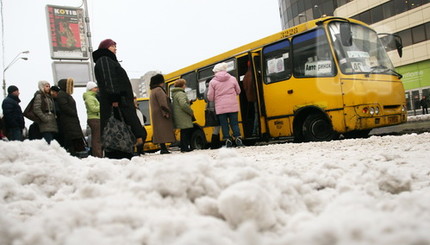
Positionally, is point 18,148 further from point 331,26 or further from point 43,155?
point 331,26

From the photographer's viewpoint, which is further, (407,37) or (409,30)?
(407,37)

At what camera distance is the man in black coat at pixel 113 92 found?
15.1 ft

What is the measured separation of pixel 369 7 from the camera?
30797 mm

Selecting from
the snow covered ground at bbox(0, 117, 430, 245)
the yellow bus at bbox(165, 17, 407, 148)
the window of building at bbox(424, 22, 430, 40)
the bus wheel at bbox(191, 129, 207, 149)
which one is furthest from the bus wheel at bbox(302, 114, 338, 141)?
the window of building at bbox(424, 22, 430, 40)

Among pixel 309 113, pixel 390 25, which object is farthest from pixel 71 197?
pixel 390 25

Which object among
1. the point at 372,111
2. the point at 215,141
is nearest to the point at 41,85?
the point at 215,141

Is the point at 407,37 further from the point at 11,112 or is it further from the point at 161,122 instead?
the point at 11,112

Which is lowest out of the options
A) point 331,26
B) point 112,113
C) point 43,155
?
point 43,155

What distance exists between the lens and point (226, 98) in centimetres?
777

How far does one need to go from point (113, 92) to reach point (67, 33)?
1156cm

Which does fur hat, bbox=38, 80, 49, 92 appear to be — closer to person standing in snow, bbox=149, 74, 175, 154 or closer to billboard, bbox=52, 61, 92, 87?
person standing in snow, bbox=149, 74, 175, 154

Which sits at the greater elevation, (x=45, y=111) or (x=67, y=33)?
(x=67, y=33)

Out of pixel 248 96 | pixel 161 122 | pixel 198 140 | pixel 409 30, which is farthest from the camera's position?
pixel 409 30

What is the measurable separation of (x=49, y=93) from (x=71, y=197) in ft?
18.1
